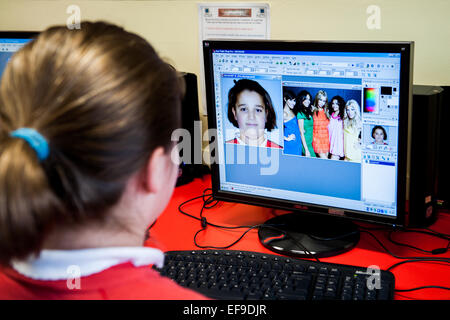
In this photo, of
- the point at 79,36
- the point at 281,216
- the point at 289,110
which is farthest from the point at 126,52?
the point at 281,216

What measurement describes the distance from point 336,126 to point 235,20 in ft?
1.59

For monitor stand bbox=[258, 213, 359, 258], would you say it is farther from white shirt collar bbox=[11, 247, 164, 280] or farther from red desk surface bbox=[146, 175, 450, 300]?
white shirt collar bbox=[11, 247, 164, 280]

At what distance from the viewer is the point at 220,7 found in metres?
1.36

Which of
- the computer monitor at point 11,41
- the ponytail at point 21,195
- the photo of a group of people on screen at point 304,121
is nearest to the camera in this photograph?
the ponytail at point 21,195

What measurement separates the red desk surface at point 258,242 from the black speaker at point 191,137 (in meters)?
0.07

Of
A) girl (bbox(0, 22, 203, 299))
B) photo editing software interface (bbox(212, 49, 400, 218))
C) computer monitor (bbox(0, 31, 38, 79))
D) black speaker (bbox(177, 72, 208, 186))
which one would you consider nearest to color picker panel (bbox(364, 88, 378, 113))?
photo editing software interface (bbox(212, 49, 400, 218))

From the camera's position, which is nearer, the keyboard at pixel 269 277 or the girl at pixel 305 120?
the keyboard at pixel 269 277

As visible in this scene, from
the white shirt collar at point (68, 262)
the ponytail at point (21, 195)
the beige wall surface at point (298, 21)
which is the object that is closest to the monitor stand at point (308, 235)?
the beige wall surface at point (298, 21)

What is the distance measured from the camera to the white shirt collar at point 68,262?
0.62 meters

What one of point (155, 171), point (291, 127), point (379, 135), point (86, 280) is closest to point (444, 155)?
point (379, 135)

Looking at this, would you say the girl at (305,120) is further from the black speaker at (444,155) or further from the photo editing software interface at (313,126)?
the black speaker at (444,155)

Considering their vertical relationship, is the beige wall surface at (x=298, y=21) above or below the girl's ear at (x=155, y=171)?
above

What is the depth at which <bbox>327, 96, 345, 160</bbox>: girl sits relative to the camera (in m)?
1.01

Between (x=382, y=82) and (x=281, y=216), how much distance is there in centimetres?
43
